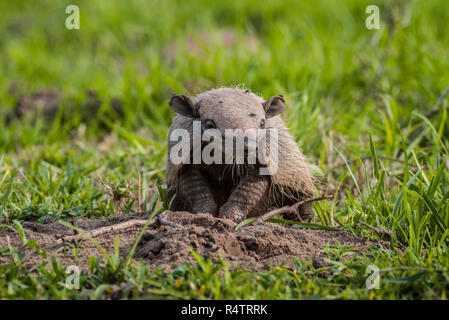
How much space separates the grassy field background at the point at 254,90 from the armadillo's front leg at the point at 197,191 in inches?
13.1

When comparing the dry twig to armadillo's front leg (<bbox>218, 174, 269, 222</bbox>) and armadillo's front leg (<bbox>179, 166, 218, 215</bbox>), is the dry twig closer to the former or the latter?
armadillo's front leg (<bbox>218, 174, 269, 222</bbox>)

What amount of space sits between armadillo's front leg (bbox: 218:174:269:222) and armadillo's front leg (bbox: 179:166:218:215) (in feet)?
0.28

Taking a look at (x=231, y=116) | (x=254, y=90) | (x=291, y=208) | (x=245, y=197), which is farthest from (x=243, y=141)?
(x=254, y=90)

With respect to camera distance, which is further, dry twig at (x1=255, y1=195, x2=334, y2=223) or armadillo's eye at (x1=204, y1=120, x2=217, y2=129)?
dry twig at (x1=255, y1=195, x2=334, y2=223)

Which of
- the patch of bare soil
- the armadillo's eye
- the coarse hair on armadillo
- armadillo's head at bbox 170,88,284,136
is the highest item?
armadillo's head at bbox 170,88,284,136

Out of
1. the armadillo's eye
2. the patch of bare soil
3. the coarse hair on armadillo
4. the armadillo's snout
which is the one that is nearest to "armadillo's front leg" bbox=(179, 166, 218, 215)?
the coarse hair on armadillo

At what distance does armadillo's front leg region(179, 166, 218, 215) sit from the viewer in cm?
342

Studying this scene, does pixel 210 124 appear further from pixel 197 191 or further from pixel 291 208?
pixel 291 208

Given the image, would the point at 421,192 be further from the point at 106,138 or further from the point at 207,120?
the point at 106,138

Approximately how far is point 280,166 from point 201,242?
2.74 ft

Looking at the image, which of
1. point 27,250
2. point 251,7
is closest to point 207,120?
point 27,250

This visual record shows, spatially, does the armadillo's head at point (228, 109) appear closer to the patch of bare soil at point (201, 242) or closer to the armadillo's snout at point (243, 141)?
the armadillo's snout at point (243, 141)

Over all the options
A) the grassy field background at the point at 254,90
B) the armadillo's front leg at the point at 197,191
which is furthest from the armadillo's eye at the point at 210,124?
the grassy field background at the point at 254,90

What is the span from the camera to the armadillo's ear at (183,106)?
329 cm
